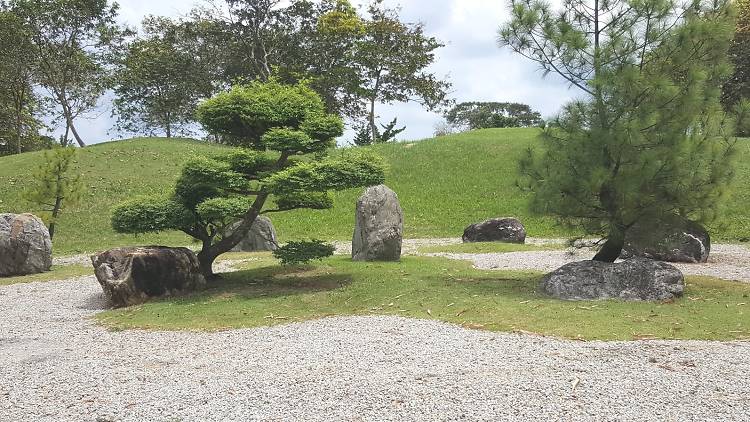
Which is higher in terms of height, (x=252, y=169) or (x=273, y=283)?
(x=252, y=169)

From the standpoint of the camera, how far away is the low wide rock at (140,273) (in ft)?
30.2

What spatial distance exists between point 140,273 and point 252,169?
2.49 metres

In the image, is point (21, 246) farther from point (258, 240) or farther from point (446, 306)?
point (446, 306)

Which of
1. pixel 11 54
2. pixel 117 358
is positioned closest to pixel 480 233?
pixel 117 358

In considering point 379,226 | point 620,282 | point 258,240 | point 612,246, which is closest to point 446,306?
point 620,282

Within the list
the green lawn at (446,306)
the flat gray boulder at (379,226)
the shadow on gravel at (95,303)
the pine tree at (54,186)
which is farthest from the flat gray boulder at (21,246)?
the flat gray boulder at (379,226)

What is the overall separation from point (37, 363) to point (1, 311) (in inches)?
168

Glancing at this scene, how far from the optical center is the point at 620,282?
8555mm

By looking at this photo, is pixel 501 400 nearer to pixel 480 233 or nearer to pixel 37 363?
pixel 37 363

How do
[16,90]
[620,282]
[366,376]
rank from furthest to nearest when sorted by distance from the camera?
[16,90]
[620,282]
[366,376]

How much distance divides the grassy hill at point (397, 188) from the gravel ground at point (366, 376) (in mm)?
12208

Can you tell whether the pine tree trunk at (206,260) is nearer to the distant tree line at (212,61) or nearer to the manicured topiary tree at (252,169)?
the manicured topiary tree at (252,169)

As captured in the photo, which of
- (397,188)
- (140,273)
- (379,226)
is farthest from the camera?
(397,188)

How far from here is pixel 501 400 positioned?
14.8 ft
